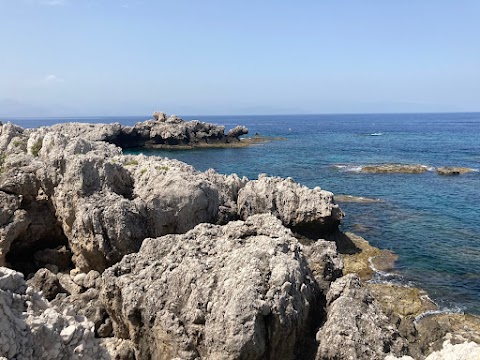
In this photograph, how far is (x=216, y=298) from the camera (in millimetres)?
14680

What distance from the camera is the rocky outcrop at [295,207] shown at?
3378 cm

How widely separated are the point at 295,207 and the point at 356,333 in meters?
20.5

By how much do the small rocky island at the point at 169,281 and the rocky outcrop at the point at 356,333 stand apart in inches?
1.7

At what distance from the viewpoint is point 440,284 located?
2856cm

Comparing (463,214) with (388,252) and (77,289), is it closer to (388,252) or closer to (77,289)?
(388,252)

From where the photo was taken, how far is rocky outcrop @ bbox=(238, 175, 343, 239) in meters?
33.8

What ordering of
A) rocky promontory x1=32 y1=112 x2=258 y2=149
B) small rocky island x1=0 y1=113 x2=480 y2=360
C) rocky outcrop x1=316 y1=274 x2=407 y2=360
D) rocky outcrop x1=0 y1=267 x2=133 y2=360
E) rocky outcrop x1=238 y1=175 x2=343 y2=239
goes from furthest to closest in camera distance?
1. rocky promontory x1=32 y1=112 x2=258 y2=149
2. rocky outcrop x1=238 y1=175 x2=343 y2=239
3. rocky outcrop x1=316 y1=274 x2=407 y2=360
4. small rocky island x1=0 y1=113 x2=480 y2=360
5. rocky outcrop x1=0 y1=267 x2=133 y2=360

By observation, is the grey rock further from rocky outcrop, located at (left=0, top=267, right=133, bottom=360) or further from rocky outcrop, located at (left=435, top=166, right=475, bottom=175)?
rocky outcrop, located at (left=435, top=166, right=475, bottom=175)

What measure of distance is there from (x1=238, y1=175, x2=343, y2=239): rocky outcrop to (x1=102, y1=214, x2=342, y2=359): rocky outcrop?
1631 centimetres

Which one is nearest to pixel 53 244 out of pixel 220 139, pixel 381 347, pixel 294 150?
pixel 381 347

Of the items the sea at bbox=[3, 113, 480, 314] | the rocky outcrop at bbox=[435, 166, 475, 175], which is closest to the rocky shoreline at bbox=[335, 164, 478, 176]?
the rocky outcrop at bbox=[435, 166, 475, 175]

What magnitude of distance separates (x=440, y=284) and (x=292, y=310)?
60.9 ft

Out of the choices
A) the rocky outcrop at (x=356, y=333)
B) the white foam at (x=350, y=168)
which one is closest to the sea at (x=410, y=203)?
the white foam at (x=350, y=168)

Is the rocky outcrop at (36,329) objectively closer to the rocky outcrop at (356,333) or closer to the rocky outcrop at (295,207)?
the rocky outcrop at (356,333)
